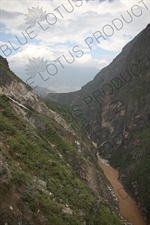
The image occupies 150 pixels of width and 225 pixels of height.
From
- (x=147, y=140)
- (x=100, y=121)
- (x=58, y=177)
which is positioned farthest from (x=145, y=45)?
(x=58, y=177)

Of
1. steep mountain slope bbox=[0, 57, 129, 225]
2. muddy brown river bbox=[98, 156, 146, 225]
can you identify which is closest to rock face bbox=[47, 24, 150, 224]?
muddy brown river bbox=[98, 156, 146, 225]

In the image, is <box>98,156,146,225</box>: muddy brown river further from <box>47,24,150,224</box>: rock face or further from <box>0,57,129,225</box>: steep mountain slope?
<box>0,57,129,225</box>: steep mountain slope

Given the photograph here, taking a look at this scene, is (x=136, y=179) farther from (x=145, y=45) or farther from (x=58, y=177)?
(x=145, y=45)

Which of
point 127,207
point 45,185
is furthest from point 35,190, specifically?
point 127,207

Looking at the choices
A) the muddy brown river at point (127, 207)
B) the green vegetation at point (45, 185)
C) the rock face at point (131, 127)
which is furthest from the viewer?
the rock face at point (131, 127)

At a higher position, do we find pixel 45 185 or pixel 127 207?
pixel 45 185

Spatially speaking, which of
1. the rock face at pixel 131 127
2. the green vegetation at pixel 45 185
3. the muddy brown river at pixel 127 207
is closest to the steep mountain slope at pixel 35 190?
the green vegetation at pixel 45 185

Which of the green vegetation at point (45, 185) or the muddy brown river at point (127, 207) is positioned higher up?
the green vegetation at point (45, 185)

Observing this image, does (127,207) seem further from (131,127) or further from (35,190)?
(35,190)

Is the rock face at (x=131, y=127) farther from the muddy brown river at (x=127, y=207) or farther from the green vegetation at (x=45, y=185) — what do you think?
the green vegetation at (x=45, y=185)

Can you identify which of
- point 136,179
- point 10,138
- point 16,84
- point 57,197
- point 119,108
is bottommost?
point 136,179

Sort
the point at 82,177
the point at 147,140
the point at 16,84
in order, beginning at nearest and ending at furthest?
A: the point at 82,177, the point at 16,84, the point at 147,140
